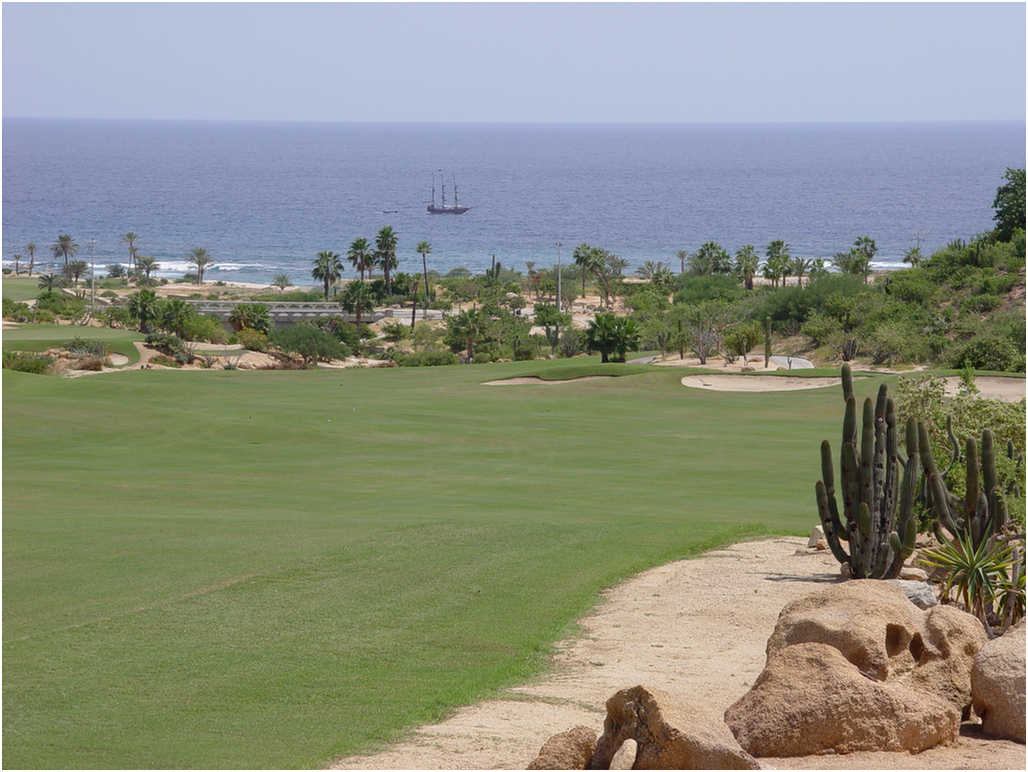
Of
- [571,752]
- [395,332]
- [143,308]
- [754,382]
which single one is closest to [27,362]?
[143,308]

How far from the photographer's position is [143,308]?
83812 millimetres

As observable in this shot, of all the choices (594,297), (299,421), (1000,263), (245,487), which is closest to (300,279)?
(594,297)

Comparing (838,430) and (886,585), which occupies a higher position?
(886,585)

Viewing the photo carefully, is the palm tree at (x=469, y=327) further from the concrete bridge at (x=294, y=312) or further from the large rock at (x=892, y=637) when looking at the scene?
the large rock at (x=892, y=637)

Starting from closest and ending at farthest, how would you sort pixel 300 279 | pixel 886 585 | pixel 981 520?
pixel 886 585 < pixel 981 520 < pixel 300 279

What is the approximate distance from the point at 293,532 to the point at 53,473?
398 inches

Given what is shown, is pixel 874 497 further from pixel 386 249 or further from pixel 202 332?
pixel 386 249

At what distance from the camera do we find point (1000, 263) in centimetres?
6944

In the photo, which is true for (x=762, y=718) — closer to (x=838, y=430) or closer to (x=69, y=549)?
(x=69, y=549)

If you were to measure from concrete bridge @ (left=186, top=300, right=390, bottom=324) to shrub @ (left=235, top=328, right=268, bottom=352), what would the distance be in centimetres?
901

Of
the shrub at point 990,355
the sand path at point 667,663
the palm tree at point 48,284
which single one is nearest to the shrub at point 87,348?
the shrub at point 990,355

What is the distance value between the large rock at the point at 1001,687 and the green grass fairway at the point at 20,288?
9892 centimetres

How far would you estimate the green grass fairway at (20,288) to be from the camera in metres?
106

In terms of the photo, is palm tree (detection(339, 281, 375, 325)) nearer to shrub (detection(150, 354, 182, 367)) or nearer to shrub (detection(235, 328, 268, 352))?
shrub (detection(235, 328, 268, 352))
